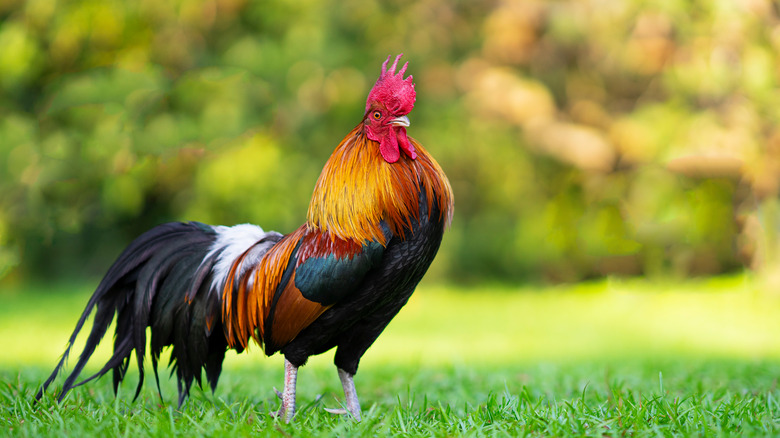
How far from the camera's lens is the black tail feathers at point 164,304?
132 inches

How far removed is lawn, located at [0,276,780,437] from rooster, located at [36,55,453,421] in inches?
12.2

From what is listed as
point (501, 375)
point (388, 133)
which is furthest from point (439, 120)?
point (388, 133)

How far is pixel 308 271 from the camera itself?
118 inches

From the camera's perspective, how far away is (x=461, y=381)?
4.82 meters

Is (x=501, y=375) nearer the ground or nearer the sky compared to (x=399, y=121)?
nearer the ground

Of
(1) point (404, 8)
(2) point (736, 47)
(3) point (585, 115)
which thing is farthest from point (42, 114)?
(2) point (736, 47)

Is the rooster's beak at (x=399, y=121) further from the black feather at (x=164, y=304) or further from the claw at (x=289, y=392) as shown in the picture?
the claw at (x=289, y=392)

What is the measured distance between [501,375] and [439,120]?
8.31 metres

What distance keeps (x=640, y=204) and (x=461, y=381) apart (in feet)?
27.5

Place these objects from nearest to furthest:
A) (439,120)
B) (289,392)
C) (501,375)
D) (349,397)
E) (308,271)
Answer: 1. (308,271)
2. (289,392)
3. (349,397)
4. (501,375)
5. (439,120)

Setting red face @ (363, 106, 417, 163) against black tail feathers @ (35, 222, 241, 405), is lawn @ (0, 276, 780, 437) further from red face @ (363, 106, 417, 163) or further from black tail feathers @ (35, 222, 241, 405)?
red face @ (363, 106, 417, 163)

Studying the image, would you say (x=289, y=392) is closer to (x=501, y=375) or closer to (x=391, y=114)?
(x=391, y=114)

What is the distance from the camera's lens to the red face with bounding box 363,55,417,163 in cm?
302

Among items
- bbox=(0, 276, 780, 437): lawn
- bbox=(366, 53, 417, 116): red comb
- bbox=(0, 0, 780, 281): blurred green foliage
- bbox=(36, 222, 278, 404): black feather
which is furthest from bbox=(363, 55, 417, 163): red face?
bbox=(0, 0, 780, 281): blurred green foliage
